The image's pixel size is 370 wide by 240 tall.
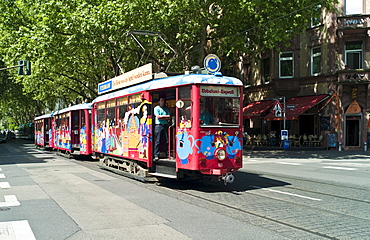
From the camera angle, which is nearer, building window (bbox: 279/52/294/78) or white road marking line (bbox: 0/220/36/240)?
white road marking line (bbox: 0/220/36/240)

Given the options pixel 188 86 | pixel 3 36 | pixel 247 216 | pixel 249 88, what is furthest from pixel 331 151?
pixel 3 36

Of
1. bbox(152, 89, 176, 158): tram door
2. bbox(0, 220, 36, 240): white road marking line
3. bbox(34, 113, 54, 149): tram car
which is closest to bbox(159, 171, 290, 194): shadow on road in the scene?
bbox(152, 89, 176, 158): tram door

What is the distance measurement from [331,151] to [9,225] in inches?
987

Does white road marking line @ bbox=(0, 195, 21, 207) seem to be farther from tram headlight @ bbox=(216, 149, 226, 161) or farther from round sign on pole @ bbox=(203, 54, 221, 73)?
round sign on pole @ bbox=(203, 54, 221, 73)

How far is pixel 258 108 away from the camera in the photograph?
32.7 meters

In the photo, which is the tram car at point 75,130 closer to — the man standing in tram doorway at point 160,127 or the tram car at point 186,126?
the tram car at point 186,126

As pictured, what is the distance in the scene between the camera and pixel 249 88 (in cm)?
3556

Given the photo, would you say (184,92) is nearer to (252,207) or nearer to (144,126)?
(144,126)

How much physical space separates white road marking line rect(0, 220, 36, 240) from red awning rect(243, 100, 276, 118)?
85.6 feet

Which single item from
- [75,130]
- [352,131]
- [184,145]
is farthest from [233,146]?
[352,131]

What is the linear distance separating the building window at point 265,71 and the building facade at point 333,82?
223 centimetres

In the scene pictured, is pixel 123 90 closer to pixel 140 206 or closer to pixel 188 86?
pixel 188 86

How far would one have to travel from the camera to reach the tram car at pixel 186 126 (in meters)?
10.3

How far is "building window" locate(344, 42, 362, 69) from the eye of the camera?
29141 millimetres
